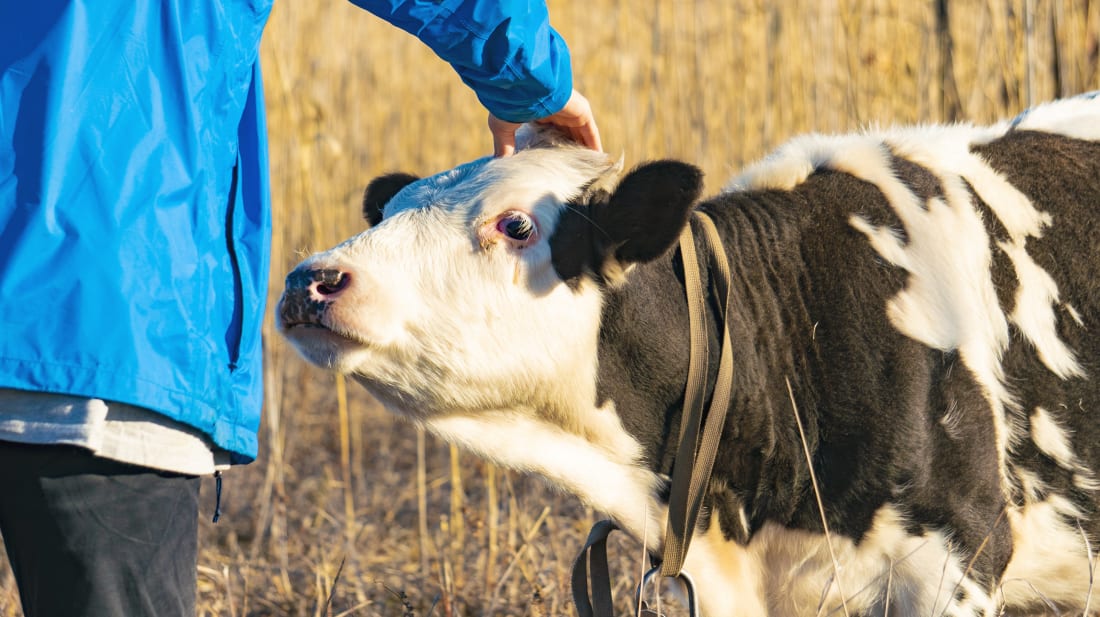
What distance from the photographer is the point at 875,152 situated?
2678 millimetres

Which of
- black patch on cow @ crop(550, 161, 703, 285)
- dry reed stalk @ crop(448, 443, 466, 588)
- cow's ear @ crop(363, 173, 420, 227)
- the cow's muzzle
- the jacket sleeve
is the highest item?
the jacket sleeve

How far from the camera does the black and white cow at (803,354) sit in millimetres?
2314

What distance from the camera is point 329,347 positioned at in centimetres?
217

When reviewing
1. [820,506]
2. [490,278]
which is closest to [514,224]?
[490,278]

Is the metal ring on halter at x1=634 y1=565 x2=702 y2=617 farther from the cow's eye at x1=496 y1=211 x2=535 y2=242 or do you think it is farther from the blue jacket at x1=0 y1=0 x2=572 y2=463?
the blue jacket at x1=0 y1=0 x2=572 y2=463

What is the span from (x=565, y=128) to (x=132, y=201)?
3.62 ft

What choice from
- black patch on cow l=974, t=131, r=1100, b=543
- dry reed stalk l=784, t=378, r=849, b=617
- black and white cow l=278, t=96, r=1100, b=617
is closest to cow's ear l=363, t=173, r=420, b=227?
black and white cow l=278, t=96, r=1100, b=617

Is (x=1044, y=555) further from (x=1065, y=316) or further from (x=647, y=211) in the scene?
(x=647, y=211)

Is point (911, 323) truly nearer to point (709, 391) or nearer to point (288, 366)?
point (709, 391)

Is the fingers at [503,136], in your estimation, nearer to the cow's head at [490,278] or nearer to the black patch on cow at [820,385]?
the cow's head at [490,278]

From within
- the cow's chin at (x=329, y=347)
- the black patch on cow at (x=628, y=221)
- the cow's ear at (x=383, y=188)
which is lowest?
the cow's chin at (x=329, y=347)

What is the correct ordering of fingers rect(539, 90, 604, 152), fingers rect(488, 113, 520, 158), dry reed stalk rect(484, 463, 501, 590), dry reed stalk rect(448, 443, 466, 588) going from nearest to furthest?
fingers rect(539, 90, 604, 152), fingers rect(488, 113, 520, 158), dry reed stalk rect(484, 463, 501, 590), dry reed stalk rect(448, 443, 466, 588)

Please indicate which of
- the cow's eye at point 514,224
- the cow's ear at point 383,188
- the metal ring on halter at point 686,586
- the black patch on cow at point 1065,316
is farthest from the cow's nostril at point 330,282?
the black patch on cow at point 1065,316

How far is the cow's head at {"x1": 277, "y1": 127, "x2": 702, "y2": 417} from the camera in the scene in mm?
2186
